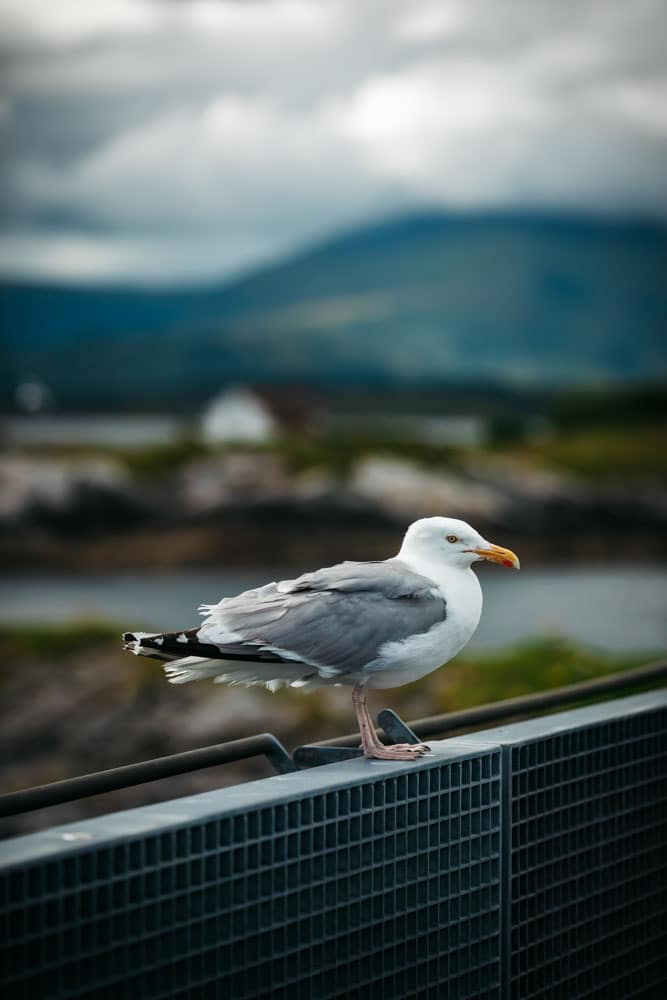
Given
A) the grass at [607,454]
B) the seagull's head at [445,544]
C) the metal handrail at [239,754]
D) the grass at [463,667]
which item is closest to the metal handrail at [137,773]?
the metal handrail at [239,754]

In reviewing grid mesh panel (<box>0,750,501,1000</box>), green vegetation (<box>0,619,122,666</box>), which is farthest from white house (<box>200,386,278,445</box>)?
grid mesh panel (<box>0,750,501,1000</box>)

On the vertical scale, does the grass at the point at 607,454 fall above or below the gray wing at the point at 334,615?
above

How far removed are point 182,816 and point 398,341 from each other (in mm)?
86608

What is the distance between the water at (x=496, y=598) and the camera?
39281mm

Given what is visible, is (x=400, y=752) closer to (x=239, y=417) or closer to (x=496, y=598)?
(x=496, y=598)

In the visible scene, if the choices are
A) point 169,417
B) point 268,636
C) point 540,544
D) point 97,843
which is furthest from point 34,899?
point 169,417

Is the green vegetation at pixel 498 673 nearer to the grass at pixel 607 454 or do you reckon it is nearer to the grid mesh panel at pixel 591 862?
the grid mesh panel at pixel 591 862

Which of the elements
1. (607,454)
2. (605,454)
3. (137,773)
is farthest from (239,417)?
(137,773)

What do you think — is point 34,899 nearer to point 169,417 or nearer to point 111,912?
point 111,912

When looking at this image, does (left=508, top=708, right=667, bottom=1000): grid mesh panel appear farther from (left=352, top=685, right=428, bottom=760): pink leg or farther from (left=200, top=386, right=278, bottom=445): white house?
(left=200, top=386, right=278, bottom=445): white house

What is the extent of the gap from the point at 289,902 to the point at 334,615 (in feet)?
3.08

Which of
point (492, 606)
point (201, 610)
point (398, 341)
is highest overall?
point (398, 341)

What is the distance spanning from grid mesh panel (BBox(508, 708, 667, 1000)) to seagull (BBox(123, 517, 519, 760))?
0.37m

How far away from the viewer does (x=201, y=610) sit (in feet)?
10.4
